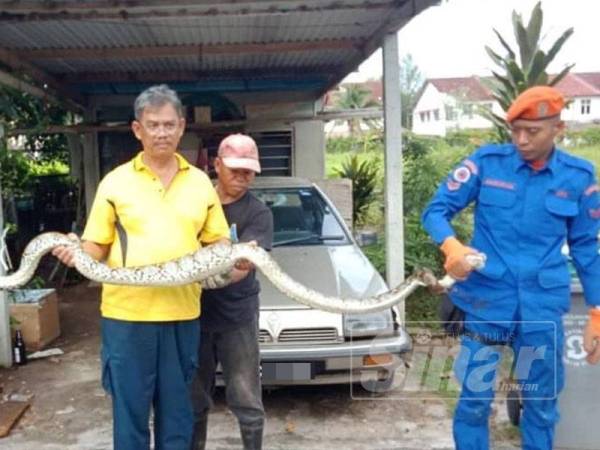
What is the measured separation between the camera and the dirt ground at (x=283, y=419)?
14.6 feet

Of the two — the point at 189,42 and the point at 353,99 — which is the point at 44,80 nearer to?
the point at 189,42

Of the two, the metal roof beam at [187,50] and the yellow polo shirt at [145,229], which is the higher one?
the metal roof beam at [187,50]

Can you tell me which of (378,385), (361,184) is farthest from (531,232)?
(361,184)

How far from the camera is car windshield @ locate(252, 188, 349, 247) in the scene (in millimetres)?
5988

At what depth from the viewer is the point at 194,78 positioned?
966 cm

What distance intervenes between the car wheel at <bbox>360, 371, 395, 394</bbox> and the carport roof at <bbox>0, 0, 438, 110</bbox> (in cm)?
297

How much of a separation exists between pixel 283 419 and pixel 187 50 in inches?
177

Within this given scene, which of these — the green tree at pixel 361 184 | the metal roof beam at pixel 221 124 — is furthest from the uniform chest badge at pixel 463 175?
the green tree at pixel 361 184

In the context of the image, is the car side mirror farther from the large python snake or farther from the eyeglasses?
the eyeglasses

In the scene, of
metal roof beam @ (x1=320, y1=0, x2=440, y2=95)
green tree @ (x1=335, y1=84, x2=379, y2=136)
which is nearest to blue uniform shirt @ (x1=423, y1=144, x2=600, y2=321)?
A: metal roof beam @ (x1=320, y1=0, x2=440, y2=95)

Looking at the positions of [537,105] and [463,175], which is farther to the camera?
[463,175]

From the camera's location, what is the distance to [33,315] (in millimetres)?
6582

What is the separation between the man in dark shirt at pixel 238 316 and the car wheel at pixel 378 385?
1636mm

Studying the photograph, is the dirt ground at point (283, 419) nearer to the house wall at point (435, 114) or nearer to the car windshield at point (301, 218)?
the car windshield at point (301, 218)
